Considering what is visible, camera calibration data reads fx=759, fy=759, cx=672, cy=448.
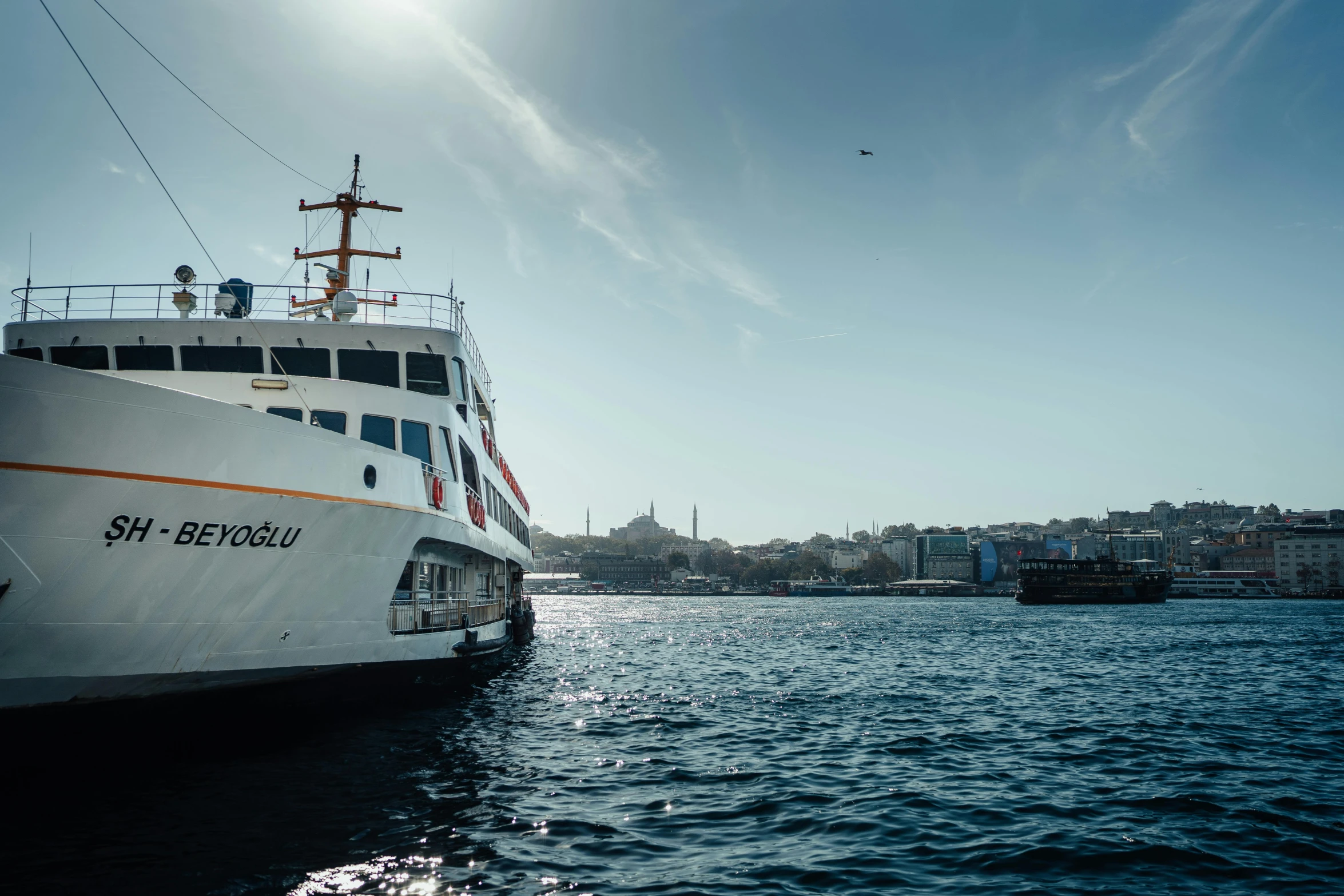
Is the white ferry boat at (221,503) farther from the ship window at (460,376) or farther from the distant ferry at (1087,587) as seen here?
the distant ferry at (1087,587)

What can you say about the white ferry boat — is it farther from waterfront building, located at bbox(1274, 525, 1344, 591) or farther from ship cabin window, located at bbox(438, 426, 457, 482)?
waterfront building, located at bbox(1274, 525, 1344, 591)

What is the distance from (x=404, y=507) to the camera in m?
14.3

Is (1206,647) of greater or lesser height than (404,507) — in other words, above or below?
below

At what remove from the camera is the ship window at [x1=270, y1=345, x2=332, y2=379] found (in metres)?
18.9

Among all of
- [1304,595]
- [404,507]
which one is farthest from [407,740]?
[1304,595]

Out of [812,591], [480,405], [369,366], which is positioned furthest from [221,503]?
[812,591]

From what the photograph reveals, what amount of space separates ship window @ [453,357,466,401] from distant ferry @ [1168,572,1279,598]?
5950 inches

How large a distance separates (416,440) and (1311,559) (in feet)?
637

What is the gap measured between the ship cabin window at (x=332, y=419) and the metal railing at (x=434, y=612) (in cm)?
368

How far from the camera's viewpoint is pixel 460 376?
20.8 meters

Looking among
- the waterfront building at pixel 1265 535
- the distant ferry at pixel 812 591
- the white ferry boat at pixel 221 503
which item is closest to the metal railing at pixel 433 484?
the white ferry boat at pixel 221 503

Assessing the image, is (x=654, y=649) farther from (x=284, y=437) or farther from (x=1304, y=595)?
(x=1304, y=595)

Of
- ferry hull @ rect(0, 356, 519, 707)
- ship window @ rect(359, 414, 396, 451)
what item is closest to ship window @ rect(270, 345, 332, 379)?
ship window @ rect(359, 414, 396, 451)

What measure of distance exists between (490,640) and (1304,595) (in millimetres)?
168942
